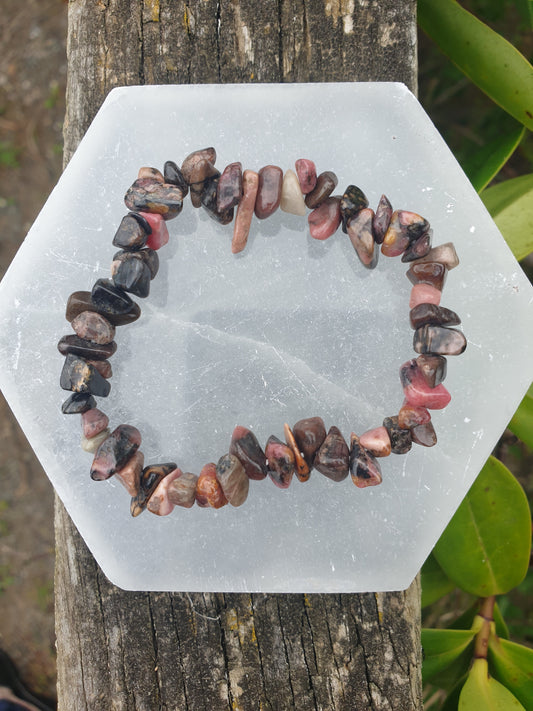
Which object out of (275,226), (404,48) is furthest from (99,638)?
(404,48)

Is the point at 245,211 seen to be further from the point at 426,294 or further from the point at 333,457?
the point at 333,457

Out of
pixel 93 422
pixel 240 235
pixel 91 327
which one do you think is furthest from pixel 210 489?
pixel 240 235

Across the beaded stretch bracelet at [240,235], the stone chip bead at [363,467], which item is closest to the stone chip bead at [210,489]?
the beaded stretch bracelet at [240,235]

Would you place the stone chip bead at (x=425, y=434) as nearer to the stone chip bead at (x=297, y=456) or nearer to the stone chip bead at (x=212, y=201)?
the stone chip bead at (x=297, y=456)

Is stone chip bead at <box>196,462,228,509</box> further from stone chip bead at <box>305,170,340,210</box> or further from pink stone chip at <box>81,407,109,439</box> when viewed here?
A: stone chip bead at <box>305,170,340,210</box>

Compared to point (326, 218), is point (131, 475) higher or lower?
lower

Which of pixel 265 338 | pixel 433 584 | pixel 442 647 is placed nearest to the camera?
pixel 265 338

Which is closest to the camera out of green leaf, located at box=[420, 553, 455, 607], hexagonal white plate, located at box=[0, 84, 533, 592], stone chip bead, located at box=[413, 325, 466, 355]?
stone chip bead, located at box=[413, 325, 466, 355]

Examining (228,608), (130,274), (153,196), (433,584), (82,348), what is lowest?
(433,584)

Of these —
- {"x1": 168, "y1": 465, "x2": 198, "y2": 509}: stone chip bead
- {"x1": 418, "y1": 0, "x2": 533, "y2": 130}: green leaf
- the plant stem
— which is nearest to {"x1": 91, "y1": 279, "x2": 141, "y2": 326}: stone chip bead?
{"x1": 168, "y1": 465, "x2": 198, "y2": 509}: stone chip bead
